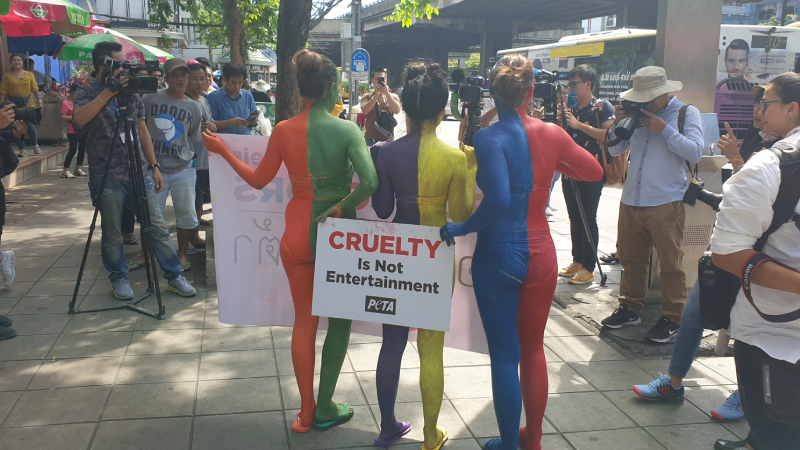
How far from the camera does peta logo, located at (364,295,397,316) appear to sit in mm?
2992

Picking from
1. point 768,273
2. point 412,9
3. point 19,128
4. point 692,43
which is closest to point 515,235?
point 768,273

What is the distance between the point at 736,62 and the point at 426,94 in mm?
13968

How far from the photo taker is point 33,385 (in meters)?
3.73

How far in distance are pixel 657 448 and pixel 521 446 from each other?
717mm

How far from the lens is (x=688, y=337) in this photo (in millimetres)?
3580

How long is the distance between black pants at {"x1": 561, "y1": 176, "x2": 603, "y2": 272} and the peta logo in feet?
11.7

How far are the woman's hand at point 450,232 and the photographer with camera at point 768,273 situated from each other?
3.38 feet

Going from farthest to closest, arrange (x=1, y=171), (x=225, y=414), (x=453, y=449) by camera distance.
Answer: (x=1, y=171) → (x=225, y=414) → (x=453, y=449)

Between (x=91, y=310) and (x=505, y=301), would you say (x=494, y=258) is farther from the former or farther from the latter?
(x=91, y=310)

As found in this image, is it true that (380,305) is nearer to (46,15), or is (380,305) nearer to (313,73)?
(313,73)

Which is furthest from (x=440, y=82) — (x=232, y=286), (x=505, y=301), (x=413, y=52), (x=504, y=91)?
(x=413, y=52)

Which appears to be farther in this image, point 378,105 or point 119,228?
point 378,105

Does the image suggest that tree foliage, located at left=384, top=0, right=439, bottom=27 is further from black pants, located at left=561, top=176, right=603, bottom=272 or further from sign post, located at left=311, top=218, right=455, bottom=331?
Result: sign post, located at left=311, top=218, right=455, bottom=331

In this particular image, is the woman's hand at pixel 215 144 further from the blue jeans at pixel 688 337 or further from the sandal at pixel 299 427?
the blue jeans at pixel 688 337
